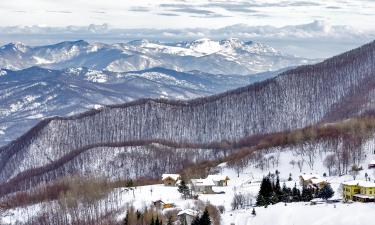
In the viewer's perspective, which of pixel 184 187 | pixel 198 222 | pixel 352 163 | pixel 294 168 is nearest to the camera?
pixel 198 222

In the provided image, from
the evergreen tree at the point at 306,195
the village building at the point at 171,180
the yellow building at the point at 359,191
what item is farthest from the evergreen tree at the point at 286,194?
the village building at the point at 171,180

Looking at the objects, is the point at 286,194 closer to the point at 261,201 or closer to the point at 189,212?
the point at 261,201

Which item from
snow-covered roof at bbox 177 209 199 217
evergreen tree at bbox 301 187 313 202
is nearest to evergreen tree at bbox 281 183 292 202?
evergreen tree at bbox 301 187 313 202

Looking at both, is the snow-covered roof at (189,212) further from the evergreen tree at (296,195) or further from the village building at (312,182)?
the village building at (312,182)

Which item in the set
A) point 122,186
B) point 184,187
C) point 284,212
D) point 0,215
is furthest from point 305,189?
point 0,215

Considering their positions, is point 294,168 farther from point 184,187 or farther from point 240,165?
point 184,187

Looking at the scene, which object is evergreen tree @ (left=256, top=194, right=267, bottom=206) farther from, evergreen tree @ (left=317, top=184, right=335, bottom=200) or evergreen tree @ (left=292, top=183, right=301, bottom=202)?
evergreen tree @ (left=317, top=184, right=335, bottom=200)
